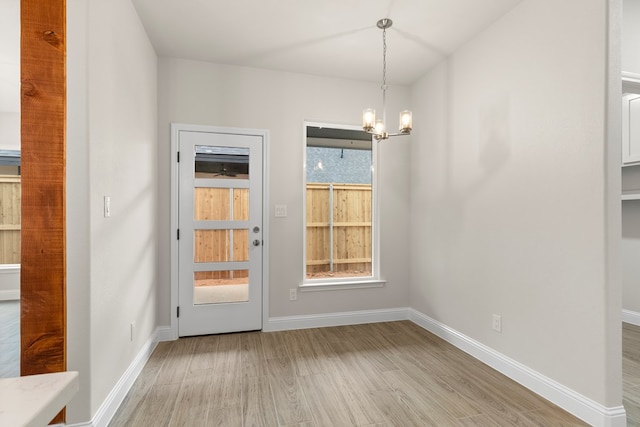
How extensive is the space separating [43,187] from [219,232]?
1.67 metres

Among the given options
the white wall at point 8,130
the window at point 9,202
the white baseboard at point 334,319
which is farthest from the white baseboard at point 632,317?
the white wall at point 8,130

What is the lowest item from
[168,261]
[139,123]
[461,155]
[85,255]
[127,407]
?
[127,407]

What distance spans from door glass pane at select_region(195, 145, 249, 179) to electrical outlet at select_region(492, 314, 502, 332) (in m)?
2.60

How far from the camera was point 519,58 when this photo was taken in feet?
7.30

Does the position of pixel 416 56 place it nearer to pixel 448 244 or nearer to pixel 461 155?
pixel 461 155

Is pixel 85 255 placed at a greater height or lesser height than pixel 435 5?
lesser

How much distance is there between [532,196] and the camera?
212 cm

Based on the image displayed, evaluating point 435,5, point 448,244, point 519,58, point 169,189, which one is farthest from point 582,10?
point 169,189

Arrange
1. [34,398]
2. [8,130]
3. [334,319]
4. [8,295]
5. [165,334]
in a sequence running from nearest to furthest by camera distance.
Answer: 1. [34,398]
2. [8,295]
3. [8,130]
4. [165,334]
5. [334,319]

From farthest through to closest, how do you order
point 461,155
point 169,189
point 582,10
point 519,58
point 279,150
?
point 279,150 < point 169,189 < point 461,155 < point 519,58 < point 582,10

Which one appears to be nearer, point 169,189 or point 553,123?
point 553,123

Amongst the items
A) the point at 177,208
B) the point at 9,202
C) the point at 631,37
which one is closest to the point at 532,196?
the point at 631,37

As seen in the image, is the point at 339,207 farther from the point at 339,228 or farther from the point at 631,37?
the point at 631,37

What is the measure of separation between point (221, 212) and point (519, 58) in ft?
9.42
